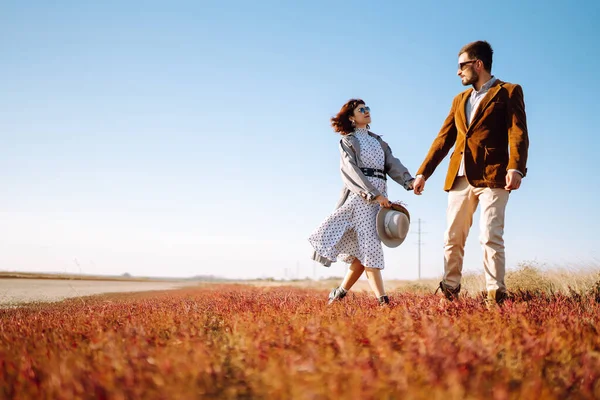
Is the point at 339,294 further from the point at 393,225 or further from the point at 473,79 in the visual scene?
the point at 473,79

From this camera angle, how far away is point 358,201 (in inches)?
239

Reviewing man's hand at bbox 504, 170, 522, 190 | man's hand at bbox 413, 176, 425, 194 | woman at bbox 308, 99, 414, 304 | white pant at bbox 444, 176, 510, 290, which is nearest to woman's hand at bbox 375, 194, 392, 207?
woman at bbox 308, 99, 414, 304

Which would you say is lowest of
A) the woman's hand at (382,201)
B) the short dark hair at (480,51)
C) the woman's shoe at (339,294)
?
the woman's shoe at (339,294)

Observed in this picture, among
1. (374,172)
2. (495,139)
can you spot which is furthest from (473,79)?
(374,172)

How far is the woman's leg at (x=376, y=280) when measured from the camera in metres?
5.68

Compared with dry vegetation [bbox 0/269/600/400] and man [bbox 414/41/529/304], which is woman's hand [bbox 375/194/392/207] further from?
dry vegetation [bbox 0/269/600/400]

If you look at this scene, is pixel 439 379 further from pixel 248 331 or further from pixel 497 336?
pixel 248 331

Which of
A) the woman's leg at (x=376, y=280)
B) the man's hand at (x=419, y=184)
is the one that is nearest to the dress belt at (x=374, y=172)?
the man's hand at (x=419, y=184)

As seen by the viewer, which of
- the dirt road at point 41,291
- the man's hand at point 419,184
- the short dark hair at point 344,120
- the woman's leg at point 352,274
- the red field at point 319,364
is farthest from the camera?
the dirt road at point 41,291

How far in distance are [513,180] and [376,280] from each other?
6.38 feet

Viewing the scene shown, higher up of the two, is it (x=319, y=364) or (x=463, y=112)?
(x=463, y=112)

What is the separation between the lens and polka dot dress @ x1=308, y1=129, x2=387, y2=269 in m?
5.96

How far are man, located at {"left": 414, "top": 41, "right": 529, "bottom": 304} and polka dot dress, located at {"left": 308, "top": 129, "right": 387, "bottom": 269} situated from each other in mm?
670

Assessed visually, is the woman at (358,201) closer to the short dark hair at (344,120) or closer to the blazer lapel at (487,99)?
the short dark hair at (344,120)
